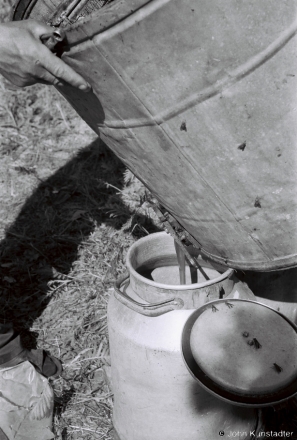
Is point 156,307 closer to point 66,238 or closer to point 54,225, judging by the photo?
point 66,238

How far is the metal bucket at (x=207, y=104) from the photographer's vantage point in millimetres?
1285

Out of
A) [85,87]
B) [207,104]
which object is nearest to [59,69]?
[85,87]

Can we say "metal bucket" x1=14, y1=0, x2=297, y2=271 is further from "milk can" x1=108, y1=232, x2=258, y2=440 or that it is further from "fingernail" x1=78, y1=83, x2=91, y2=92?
"milk can" x1=108, y1=232, x2=258, y2=440

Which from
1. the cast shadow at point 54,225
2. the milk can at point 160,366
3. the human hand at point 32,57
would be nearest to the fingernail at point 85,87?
the human hand at point 32,57

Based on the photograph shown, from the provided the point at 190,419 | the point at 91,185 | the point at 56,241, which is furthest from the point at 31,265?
the point at 190,419

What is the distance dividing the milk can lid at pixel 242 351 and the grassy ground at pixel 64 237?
47.8 inches

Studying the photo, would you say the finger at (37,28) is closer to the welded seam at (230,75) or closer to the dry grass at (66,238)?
the welded seam at (230,75)

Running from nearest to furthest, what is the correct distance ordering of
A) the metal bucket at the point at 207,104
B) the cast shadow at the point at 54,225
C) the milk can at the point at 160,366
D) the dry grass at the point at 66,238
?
the metal bucket at the point at 207,104, the milk can at the point at 160,366, the dry grass at the point at 66,238, the cast shadow at the point at 54,225

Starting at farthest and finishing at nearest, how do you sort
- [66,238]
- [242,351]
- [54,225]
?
[54,225] < [66,238] < [242,351]

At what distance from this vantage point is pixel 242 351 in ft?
5.81

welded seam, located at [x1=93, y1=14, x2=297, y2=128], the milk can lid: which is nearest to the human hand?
welded seam, located at [x1=93, y1=14, x2=297, y2=128]

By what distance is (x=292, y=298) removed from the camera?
2.61 meters

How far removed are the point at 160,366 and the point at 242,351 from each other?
1.49ft

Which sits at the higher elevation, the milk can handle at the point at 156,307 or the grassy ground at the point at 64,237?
the milk can handle at the point at 156,307
